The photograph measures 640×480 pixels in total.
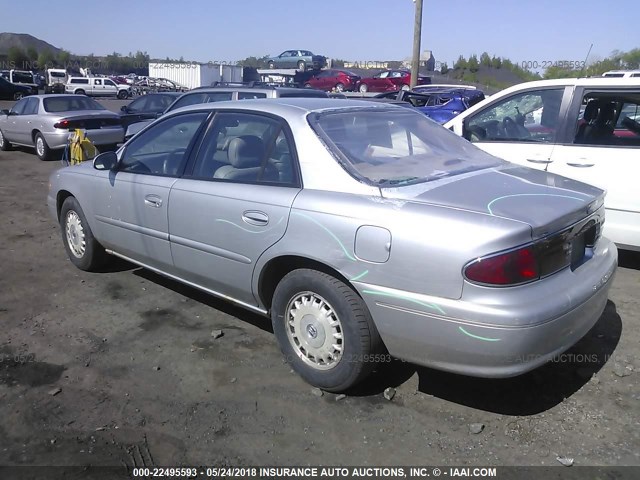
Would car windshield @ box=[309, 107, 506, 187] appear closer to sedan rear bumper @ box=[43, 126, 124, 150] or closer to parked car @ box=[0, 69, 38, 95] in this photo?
sedan rear bumper @ box=[43, 126, 124, 150]

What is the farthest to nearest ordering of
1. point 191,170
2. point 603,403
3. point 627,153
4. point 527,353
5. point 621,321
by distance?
point 627,153
point 621,321
point 191,170
point 603,403
point 527,353

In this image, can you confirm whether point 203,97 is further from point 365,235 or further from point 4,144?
point 365,235

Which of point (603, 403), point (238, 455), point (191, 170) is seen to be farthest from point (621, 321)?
point (191, 170)

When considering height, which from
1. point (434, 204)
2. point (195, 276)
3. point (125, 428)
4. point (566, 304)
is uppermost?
point (434, 204)

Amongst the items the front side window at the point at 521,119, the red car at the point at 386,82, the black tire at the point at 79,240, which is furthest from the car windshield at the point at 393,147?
the red car at the point at 386,82

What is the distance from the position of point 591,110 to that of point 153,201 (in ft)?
13.5

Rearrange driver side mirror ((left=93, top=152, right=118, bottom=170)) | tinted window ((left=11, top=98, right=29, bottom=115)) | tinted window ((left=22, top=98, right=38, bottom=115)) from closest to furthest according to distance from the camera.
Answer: driver side mirror ((left=93, top=152, right=118, bottom=170))
tinted window ((left=22, top=98, right=38, bottom=115))
tinted window ((left=11, top=98, right=29, bottom=115))

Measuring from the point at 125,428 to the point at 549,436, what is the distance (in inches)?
87.4

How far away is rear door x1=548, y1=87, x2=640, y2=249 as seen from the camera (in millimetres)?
4824

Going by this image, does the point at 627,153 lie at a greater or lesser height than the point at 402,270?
greater

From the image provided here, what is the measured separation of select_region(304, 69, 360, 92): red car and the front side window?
25367mm

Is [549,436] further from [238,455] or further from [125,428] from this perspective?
[125,428]

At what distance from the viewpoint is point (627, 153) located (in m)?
4.86


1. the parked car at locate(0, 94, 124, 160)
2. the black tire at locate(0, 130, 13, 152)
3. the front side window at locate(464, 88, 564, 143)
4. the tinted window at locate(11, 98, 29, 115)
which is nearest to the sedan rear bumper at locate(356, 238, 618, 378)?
the front side window at locate(464, 88, 564, 143)
